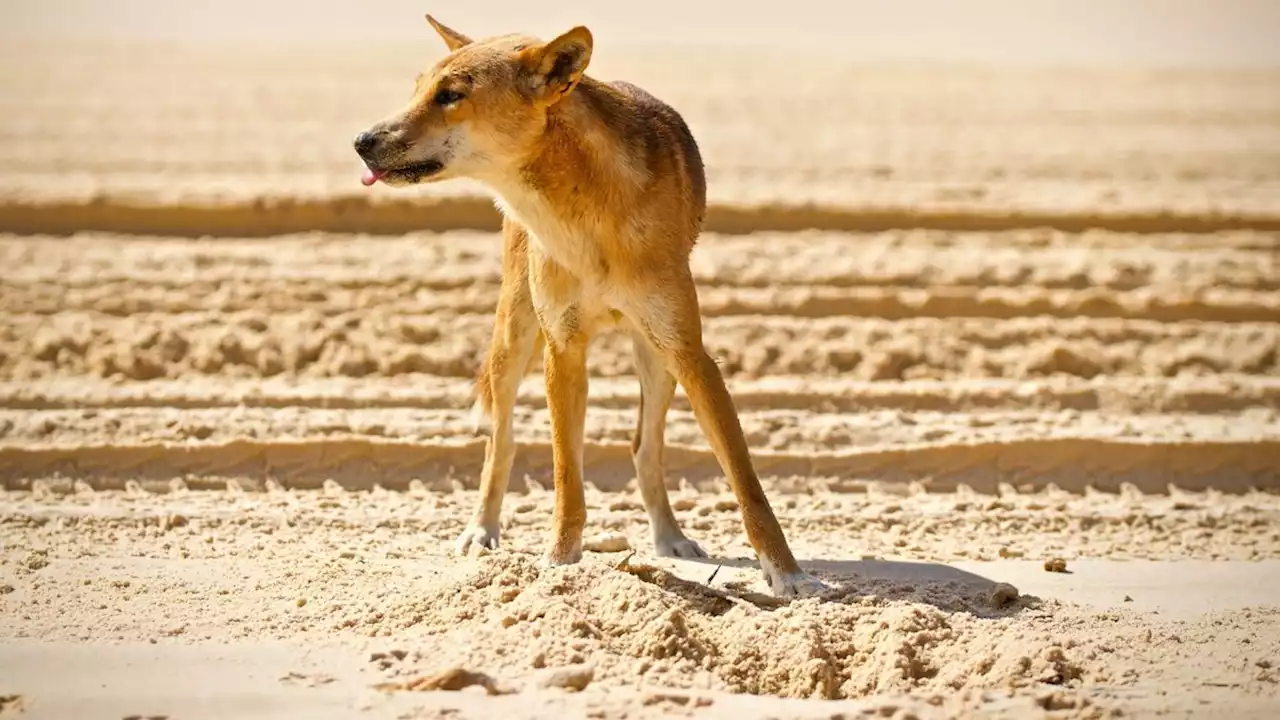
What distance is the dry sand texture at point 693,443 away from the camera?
571 cm

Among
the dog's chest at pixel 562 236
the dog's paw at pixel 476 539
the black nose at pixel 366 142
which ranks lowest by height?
the dog's paw at pixel 476 539

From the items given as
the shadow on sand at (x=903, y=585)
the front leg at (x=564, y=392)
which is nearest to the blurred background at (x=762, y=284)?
the shadow on sand at (x=903, y=585)

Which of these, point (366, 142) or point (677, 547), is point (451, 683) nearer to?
point (366, 142)

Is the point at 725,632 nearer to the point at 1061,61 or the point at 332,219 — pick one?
the point at 332,219

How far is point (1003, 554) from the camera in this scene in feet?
25.1

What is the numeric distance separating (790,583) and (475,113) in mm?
2160

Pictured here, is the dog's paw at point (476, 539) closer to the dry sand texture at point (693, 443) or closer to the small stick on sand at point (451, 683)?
the dry sand texture at point (693, 443)

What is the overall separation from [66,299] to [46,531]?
11.2 ft

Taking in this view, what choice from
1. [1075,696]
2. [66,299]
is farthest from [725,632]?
[66,299]

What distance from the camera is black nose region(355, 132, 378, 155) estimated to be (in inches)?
245

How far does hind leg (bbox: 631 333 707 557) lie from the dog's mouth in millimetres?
1454

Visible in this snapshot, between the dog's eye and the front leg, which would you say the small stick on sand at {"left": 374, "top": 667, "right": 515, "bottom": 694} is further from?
the dog's eye

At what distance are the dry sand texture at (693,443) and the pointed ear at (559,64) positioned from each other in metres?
1.79

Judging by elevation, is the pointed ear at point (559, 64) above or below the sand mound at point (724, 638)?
above
